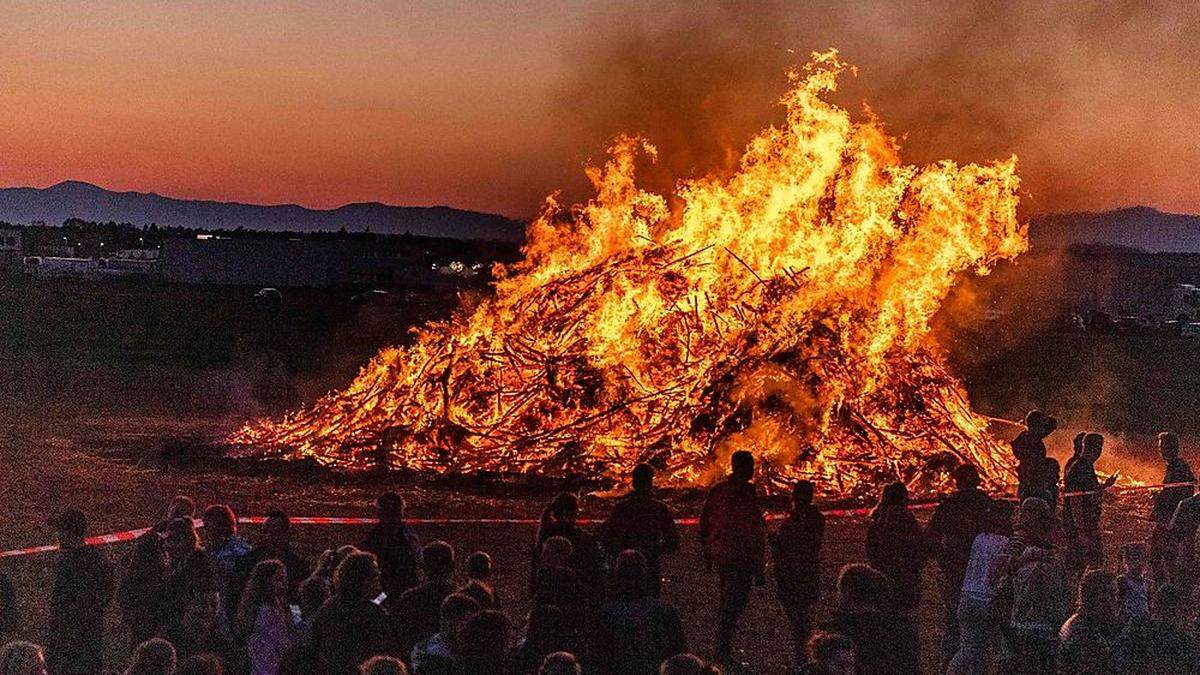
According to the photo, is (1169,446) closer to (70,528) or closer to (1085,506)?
(1085,506)

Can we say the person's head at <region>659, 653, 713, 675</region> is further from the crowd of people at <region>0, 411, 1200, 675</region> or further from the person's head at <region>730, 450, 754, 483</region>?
the person's head at <region>730, 450, 754, 483</region>

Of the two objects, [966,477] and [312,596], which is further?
[966,477]

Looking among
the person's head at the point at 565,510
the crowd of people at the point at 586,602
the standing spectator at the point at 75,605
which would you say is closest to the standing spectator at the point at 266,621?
the crowd of people at the point at 586,602

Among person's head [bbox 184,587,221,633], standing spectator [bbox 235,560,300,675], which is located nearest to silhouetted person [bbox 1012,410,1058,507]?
standing spectator [bbox 235,560,300,675]

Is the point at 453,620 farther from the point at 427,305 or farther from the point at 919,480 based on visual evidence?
the point at 427,305

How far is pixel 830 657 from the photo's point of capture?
5027mm

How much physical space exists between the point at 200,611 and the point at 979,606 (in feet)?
14.3

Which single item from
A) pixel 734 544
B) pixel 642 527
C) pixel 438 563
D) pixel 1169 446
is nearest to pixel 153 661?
pixel 438 563

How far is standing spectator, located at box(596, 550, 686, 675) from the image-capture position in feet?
19.8

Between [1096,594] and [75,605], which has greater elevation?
[1096,594]

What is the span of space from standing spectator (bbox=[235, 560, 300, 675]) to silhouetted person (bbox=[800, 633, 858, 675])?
8.42 feet

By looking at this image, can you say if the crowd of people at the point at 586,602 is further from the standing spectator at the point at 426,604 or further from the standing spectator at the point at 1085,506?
the standing spectator at the point at 1085,506

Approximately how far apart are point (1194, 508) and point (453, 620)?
20.8 ft

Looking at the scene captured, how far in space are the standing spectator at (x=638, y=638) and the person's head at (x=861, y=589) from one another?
2.80ft
